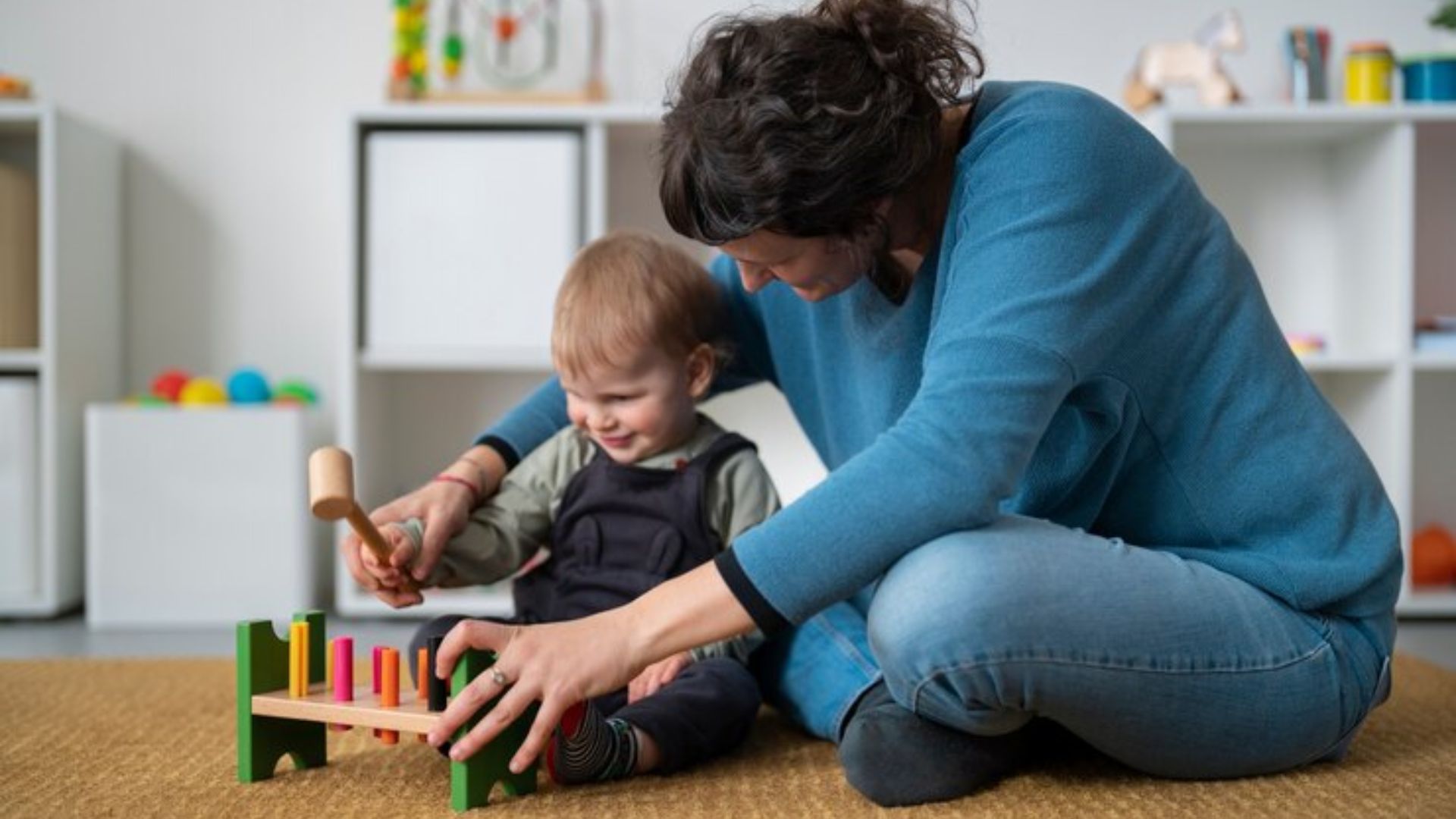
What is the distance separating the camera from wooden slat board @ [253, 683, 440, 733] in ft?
3.26

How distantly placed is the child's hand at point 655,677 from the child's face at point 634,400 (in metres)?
0.21

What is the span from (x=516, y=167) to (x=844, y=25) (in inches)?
52.6

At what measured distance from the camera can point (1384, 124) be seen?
2.30 meters

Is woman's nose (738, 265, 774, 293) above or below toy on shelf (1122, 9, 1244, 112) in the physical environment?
below

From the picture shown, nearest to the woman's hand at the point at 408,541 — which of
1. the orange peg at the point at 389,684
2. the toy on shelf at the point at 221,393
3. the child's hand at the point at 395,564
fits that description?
the child's hand at the point at 395,564

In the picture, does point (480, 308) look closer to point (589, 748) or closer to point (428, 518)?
point (428, 518)

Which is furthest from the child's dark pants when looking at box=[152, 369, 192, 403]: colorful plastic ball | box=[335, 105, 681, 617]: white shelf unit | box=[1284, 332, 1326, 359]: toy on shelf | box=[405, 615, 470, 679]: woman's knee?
box=[1284, 332, 1326, 359]: toy on shelf

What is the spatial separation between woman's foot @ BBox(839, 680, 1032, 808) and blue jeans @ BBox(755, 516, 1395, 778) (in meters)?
0.02

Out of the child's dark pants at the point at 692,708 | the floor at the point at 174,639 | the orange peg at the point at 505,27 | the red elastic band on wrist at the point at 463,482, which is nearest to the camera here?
the child's dark pants at the point at 692,708

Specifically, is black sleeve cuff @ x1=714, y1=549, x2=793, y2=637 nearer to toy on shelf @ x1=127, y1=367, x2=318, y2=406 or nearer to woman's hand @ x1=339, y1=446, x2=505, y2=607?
woman's hand @ x1=339, y1=446, x2=505, y2=607

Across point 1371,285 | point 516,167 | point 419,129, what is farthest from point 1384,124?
point 419,129

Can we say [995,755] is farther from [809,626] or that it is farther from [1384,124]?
[1384,124]

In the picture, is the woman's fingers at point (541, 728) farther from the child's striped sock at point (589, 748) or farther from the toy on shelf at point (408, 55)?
the toy on shelf at point (408, 55)

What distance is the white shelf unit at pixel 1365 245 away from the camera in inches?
88.9
